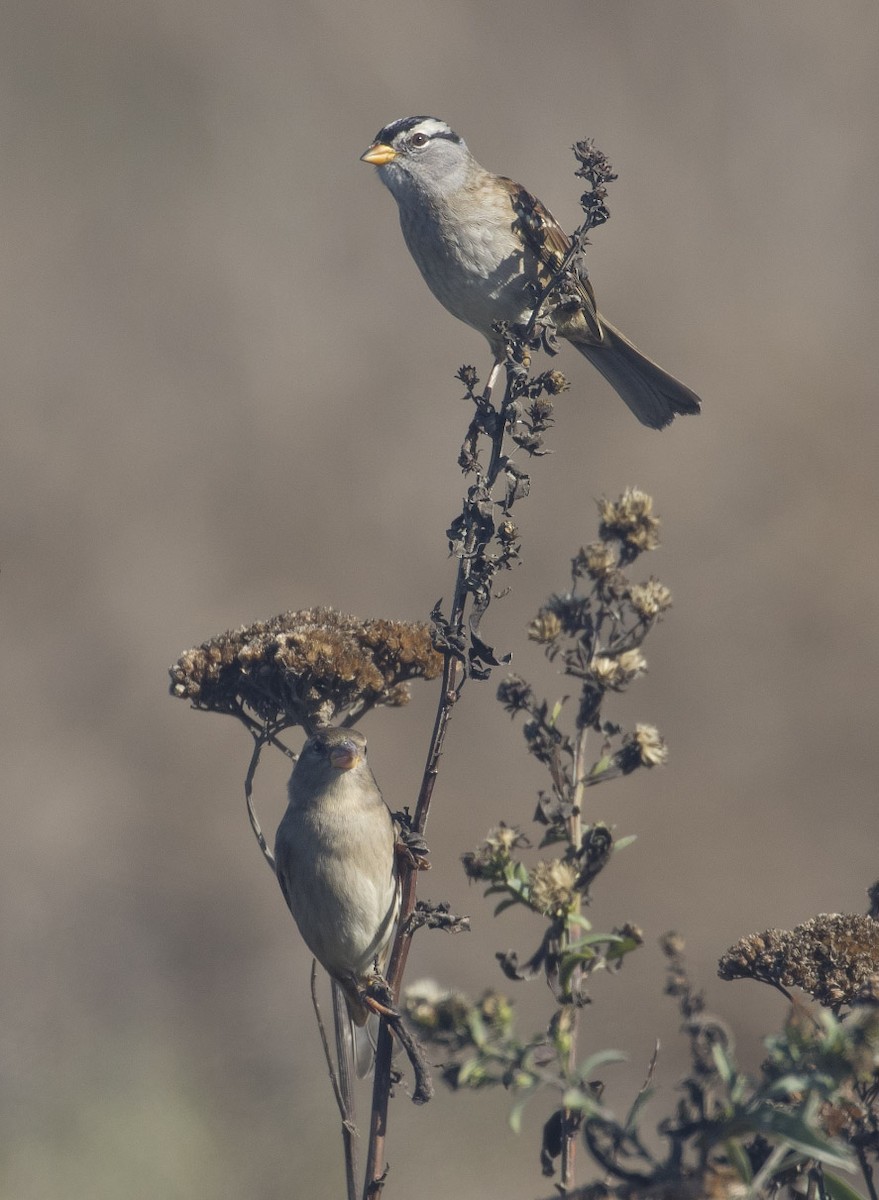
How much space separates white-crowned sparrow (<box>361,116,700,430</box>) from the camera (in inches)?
205

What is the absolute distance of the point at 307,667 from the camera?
335 centimetres

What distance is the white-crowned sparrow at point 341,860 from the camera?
169 inches

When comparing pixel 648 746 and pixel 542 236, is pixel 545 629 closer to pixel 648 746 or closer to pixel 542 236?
pixel 648 746

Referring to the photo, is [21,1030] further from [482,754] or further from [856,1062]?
[856,1062]

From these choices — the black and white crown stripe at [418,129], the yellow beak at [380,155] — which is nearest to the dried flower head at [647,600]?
the yellow beak at [380,155]

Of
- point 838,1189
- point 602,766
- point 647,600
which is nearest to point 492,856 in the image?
point 602,766

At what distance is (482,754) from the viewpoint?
12.0 m

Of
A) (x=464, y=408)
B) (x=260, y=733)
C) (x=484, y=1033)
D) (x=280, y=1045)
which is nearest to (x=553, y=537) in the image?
(x=464, y=408)

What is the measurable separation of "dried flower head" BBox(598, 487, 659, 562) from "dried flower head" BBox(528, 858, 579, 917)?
53cm

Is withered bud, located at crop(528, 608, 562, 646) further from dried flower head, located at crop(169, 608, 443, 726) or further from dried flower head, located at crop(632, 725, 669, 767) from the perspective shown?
dried flower head, located at crop(169, 608, 443, 726)

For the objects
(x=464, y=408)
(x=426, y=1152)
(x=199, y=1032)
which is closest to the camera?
(x=426, y=1152)

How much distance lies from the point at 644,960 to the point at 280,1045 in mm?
3868

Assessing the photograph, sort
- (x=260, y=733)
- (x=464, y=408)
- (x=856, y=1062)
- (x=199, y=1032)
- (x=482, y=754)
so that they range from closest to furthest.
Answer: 1. (x=856, y=1062)
2. (x=260, y=733)
3. (x=199, y=1032)
4. (x=482, y=754)
5. (x=464, y=408)

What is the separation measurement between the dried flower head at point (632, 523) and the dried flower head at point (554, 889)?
20.9 inches
